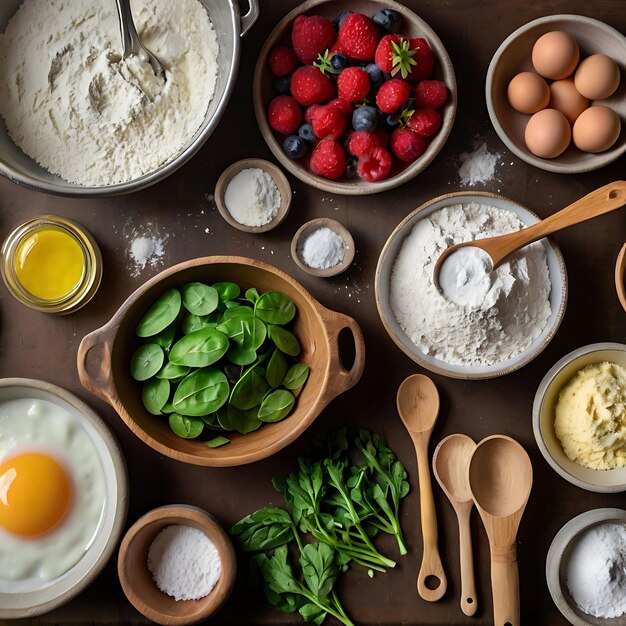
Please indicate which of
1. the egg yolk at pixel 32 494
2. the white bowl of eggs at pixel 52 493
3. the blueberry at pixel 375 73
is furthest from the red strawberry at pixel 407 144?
the egg yolk at pixel 32 494

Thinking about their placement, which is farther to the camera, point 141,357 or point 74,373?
point 74,373

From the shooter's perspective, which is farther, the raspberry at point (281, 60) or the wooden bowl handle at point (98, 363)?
the raspberry at point (281, 60)

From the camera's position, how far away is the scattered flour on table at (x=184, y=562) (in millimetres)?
1433

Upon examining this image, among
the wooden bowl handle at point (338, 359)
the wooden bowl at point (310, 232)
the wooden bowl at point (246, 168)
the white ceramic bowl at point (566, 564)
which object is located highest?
the wooden bowl at point (246, 168)

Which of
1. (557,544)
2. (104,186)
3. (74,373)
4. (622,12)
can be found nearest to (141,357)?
(74,373)

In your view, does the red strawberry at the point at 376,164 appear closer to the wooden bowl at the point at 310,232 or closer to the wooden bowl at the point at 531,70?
the wooden bowl at the point at 310,232

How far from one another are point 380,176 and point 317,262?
0.76 ft

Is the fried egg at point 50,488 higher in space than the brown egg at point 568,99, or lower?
lower

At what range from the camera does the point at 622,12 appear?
1.55m

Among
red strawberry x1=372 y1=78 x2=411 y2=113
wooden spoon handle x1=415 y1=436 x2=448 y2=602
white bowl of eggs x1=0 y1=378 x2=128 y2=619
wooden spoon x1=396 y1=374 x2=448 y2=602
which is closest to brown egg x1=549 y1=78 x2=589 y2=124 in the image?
red strawberry x1=372 y1=78 x2=411 y2=113

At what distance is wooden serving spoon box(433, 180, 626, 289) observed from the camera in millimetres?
1328

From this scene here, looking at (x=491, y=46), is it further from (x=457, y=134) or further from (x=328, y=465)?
(x=328, y=465)

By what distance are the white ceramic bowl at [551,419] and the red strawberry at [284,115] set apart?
0.77 meters

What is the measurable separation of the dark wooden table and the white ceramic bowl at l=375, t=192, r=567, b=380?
94mm
